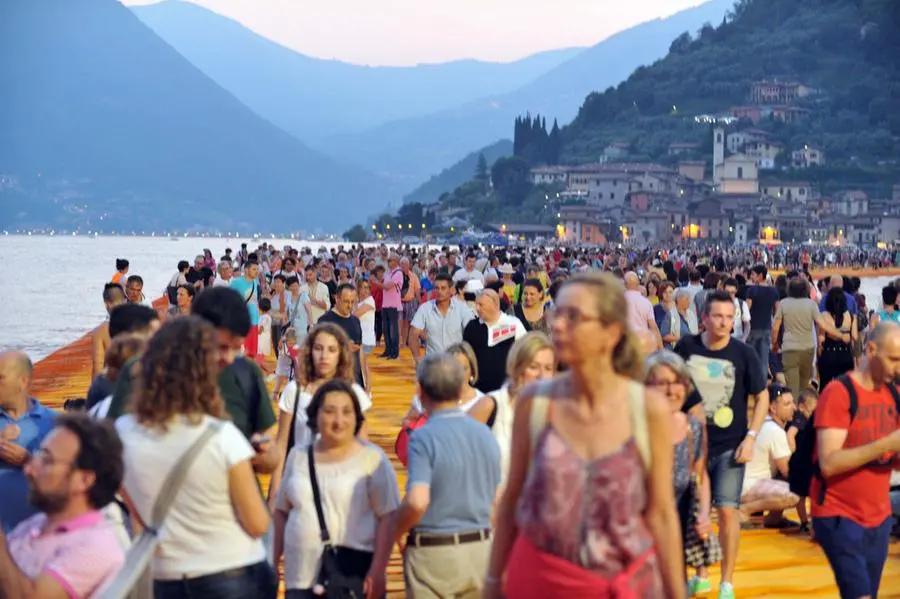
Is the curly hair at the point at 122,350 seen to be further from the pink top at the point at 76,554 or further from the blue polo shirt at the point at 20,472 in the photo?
the pink top at the point at 76,554

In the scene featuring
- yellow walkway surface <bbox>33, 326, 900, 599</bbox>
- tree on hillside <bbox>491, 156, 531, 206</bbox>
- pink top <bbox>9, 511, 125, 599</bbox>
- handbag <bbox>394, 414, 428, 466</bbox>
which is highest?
tree on hillside <bbox>491, 156, 531, 206</bbox>

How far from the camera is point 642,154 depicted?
197m

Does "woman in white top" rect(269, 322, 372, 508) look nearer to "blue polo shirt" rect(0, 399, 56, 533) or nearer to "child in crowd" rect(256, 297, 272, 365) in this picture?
"blue polo shirt" rect(0, 399, 56, 533)

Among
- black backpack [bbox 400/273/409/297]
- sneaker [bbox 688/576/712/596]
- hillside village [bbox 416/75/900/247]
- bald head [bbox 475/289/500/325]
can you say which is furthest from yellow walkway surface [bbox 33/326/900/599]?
hillside village [bbox 416/75/900/247]

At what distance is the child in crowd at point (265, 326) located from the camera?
1617 centimetres

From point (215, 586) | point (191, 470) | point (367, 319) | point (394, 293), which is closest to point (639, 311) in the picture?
point (367, 319)

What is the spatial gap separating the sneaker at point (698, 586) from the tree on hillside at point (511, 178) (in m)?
186

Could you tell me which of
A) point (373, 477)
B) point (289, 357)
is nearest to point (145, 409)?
point (373, 477)

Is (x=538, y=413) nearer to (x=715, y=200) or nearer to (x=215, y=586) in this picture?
(x=215, y=586)

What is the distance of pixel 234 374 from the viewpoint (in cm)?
486

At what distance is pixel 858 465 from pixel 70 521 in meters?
3.19

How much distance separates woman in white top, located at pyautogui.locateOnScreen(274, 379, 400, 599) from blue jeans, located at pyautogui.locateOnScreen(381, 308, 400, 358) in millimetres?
15688

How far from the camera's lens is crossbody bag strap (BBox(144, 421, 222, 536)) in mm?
4039

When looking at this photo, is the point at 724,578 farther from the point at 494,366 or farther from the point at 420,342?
the point at 420,342
